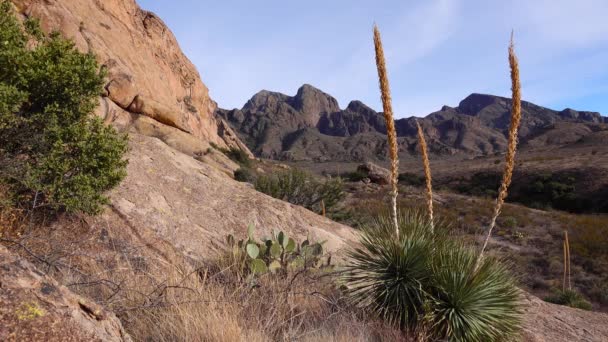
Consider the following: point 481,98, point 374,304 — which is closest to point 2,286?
point 374,304

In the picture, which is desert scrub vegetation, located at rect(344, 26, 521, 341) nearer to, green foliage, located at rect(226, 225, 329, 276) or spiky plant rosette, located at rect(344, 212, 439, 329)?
spiky plant rosette, located at rect(344, 212, 439, 329)

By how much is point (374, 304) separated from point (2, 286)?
318cm

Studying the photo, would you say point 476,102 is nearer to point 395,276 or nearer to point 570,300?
point 570,300


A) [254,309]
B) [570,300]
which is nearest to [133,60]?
[570,300]

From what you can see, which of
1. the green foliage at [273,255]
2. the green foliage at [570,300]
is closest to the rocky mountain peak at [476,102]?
A: the green foliage at [570,300]

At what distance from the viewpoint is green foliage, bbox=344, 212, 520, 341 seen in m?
4.01

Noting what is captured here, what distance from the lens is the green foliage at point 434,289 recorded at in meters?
4.01

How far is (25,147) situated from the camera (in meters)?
5.49

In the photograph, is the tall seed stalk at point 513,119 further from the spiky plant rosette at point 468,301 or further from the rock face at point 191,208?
the rock face at point 191,208

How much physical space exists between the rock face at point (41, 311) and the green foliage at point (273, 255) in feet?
7.94

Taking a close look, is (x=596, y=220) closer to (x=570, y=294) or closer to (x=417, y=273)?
(x=570, y=294)

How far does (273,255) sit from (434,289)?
1989 millimetres

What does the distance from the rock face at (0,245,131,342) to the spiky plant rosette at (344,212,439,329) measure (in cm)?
250

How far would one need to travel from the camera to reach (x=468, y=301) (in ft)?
13.3
